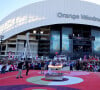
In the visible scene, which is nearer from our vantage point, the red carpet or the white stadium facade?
the red carpet

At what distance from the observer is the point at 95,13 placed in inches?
1989

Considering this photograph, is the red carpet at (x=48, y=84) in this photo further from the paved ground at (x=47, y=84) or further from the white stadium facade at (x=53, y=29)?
the white stadium facade at (x=53, y=29)

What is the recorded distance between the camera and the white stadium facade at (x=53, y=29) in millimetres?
43797

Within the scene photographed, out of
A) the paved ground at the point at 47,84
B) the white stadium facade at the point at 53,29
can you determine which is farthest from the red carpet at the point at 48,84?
the white stadium facade at the point at 53,29

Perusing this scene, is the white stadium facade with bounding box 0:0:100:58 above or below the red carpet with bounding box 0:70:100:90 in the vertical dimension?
above

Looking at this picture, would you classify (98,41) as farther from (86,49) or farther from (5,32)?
(5,32)

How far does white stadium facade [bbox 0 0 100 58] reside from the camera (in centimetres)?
4380

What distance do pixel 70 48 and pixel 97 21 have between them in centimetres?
1663

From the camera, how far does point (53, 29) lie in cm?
4556

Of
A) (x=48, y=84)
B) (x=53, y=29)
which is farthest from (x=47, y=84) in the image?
(x=53, y=29)

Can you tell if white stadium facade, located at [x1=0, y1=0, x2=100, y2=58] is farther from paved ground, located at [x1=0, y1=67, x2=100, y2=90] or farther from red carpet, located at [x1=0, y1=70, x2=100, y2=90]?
red carpet, located at [x1=0, y1=70, x2=100, y2=90]

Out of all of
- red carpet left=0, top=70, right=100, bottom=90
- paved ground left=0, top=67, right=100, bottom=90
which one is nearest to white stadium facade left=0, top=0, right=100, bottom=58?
paved ground left=0, top=67, right=100, bottom=90

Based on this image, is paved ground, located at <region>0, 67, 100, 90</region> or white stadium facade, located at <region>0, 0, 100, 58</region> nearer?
paved ground, located at <region>0, 67, 100, 90</region>

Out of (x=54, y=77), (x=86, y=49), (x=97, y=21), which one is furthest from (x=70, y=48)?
(x=54, y=77)
